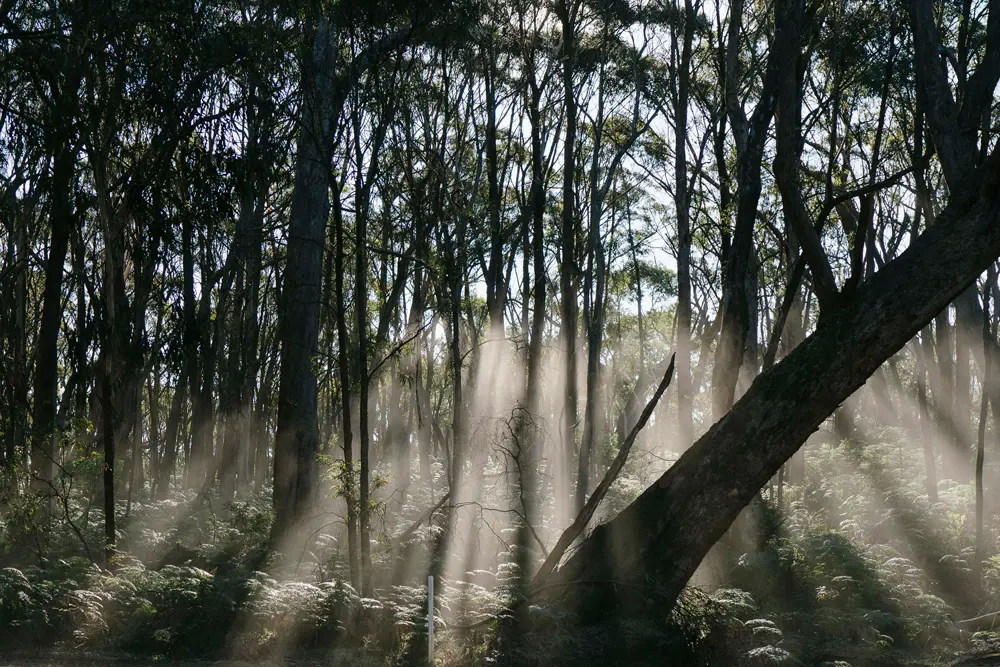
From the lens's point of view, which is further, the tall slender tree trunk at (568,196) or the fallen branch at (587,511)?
the tall slender tree trunk at (568,196)

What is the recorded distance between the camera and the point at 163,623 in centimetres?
703

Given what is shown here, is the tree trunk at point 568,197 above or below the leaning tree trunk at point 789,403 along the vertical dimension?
above

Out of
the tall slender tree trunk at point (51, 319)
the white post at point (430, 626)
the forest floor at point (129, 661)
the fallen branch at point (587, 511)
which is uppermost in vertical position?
the tall slender tree trunk at point (51, 319)

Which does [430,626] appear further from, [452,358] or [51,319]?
[51,319]

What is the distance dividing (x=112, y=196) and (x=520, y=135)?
10730 millimetres

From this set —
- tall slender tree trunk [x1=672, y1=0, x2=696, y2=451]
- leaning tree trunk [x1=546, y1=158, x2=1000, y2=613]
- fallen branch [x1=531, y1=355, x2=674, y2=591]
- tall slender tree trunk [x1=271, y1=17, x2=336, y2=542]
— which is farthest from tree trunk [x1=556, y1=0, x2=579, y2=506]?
leaning tree trunk [x1=546, y1=158, x2=1000, y2=613]

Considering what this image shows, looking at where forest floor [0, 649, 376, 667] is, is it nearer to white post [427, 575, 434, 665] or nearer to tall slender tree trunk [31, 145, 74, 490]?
white post [427, 575, 434, 665]

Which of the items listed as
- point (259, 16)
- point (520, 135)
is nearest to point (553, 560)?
point (259, 16)

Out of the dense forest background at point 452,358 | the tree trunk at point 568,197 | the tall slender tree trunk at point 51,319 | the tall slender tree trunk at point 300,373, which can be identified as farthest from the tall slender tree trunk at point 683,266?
the tall slender tree trunk at point 51,319

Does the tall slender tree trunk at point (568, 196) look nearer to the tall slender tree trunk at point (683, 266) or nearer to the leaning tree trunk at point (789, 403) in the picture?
the tall slender tree trunk at point (683, 266)

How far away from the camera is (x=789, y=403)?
19.8ft

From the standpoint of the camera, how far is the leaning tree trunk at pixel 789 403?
19.1 ft

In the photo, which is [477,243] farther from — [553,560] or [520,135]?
[553,560]

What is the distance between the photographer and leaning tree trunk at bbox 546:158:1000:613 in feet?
19.1
